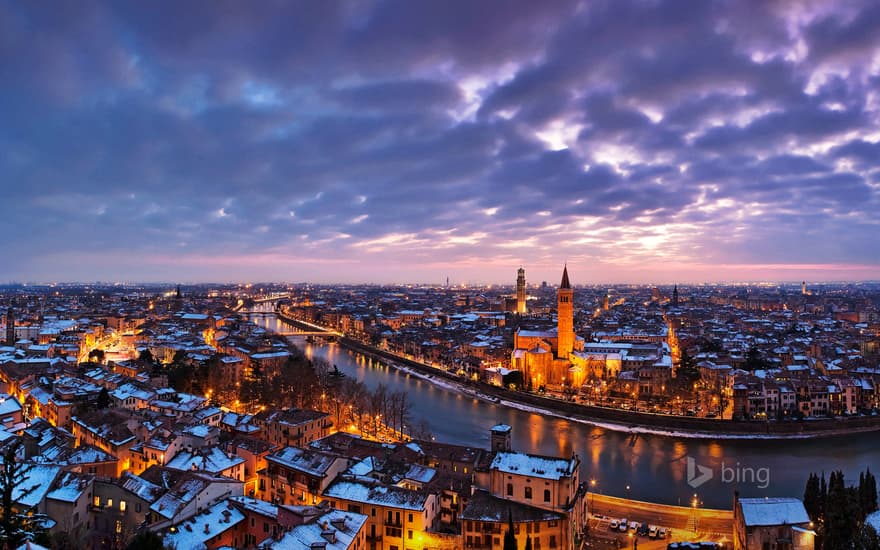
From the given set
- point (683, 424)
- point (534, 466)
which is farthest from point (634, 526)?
point (683, 424)

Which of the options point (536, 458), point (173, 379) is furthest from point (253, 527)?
point (173, 379)

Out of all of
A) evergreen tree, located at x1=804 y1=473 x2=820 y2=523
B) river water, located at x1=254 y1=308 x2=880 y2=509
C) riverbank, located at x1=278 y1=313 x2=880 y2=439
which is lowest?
river water, located at x1=254 y1=308 x2=880 y2=509

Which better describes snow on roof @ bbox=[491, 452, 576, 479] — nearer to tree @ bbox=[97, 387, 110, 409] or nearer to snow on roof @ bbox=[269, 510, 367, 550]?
snow on roof @ bbox=[269, 510, 367, 550]

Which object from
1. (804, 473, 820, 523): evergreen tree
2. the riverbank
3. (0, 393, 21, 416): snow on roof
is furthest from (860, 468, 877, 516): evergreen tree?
(0, 393, 21, 416): snow on roof

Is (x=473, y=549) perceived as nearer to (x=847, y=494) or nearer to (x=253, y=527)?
(x=253, y=527)

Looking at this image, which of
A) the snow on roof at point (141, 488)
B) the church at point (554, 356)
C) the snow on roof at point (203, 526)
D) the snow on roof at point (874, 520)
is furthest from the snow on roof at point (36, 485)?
the church at point (554, 356)
